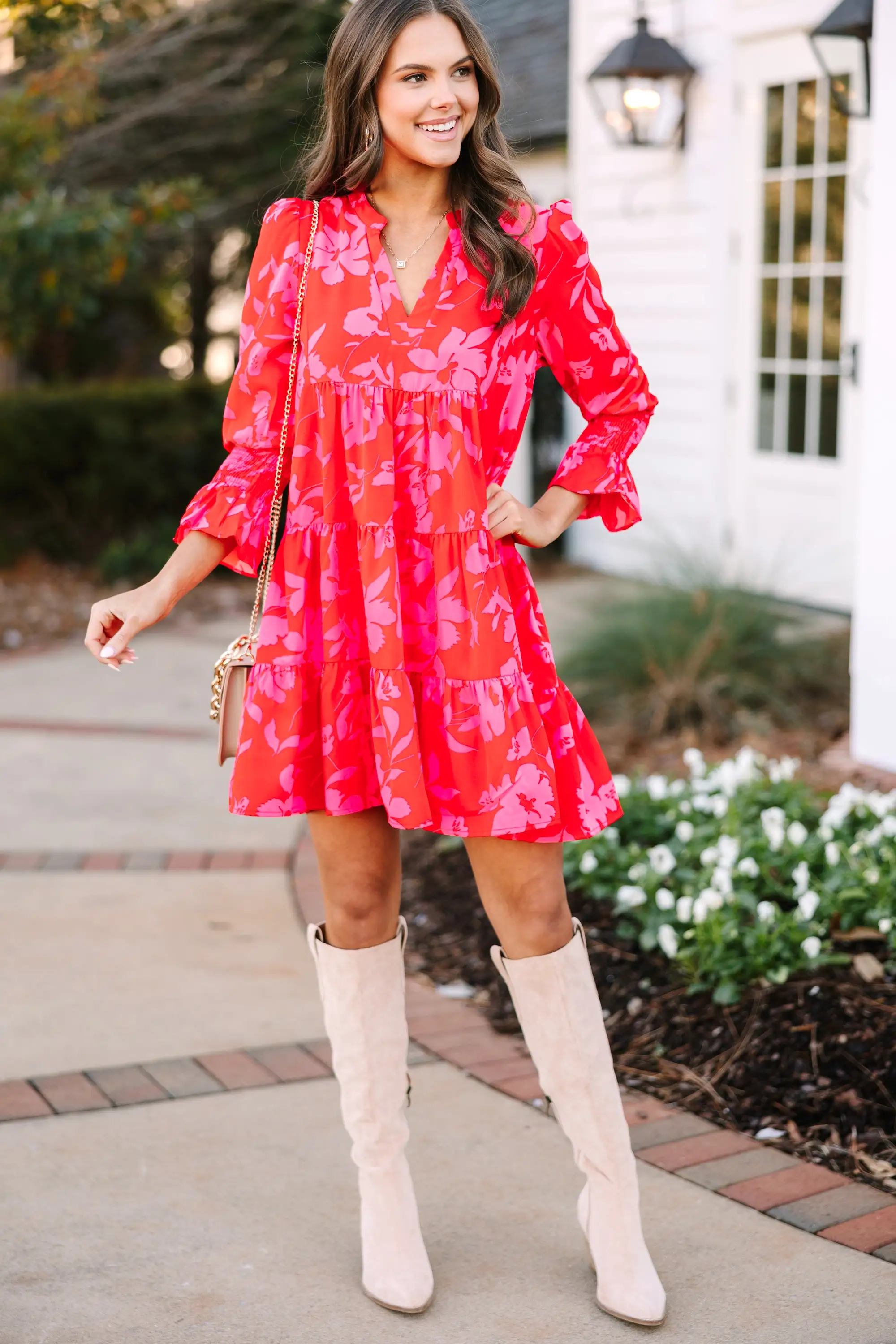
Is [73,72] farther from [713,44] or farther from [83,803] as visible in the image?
[83,803]

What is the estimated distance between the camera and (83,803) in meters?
4.52

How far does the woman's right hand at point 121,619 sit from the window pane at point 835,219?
210 inches

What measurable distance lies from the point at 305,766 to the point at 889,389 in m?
2.65

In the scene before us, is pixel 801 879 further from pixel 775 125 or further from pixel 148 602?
pixel 775 125

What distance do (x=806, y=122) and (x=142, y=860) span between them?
462 centimetres

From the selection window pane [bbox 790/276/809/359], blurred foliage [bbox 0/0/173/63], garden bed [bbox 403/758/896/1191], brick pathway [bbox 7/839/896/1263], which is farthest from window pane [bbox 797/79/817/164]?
brick pathway [bbox 7/839/896/1263]

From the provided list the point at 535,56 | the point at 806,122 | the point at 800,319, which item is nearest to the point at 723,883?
the point at 800,319

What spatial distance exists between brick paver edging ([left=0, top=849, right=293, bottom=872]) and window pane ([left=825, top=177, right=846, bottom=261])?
13.2 feet

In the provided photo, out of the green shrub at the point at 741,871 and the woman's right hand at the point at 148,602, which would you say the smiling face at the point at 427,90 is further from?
the green shrub at the point at 741,871

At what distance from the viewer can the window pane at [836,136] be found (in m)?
6.54

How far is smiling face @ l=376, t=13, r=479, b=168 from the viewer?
6.41 feet

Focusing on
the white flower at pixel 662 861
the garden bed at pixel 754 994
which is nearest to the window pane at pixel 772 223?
the garden bed at pixel 754 994

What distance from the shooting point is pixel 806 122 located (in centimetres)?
675

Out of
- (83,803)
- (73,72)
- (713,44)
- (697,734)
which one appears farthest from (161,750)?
(713,44)
